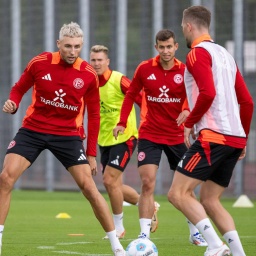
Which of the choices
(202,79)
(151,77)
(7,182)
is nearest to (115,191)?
(151,77)

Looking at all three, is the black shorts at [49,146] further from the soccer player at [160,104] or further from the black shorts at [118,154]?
the black shorts at [118,154]

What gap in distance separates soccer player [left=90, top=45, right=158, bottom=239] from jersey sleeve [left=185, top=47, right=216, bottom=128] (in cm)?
380

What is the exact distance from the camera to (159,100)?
431 inches

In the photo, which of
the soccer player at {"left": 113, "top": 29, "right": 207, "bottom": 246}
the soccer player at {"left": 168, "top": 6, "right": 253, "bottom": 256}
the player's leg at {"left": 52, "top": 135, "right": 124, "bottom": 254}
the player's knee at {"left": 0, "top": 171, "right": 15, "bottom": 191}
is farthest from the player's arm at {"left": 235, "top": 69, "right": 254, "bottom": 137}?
the soccer player at {"left": 113, "top": 29, "right": 207, "bottom": 246}

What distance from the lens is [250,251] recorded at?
378 inches

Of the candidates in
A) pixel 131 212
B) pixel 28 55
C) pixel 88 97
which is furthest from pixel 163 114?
pixel 28 55

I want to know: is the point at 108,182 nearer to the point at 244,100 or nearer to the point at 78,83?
the point at 78,83

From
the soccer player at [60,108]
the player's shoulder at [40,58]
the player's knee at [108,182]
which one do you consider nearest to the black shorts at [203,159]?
the soccer player at [60,108]

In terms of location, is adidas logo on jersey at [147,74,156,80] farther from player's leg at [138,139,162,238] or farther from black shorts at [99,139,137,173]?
black shorts at [99,139,137,173]

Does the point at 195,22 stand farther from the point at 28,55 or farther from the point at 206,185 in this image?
the point at 28,55

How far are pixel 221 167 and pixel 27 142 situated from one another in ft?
6.71

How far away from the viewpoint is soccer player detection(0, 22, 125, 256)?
905cm

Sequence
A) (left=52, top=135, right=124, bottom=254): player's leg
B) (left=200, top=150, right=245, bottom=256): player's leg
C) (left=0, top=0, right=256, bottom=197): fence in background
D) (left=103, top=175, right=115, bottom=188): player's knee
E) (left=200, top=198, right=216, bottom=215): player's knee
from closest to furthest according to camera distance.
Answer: (left=200, top=150, right=245, bottom=256): player's leg, (left=200, top=198, right=216, bottom=215): player's knee, (left=52, top=135, right=124, bottom=254): player's leg, (left=103, top=175, right=115, bottom=188): player's knee, (left=0, top=0, right=256, bottom=197): fence in background

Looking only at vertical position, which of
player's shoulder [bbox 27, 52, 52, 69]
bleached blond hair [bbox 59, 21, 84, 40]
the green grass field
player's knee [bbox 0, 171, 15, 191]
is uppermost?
bleached blond hair [bbox 59, 21, 84, 40]
